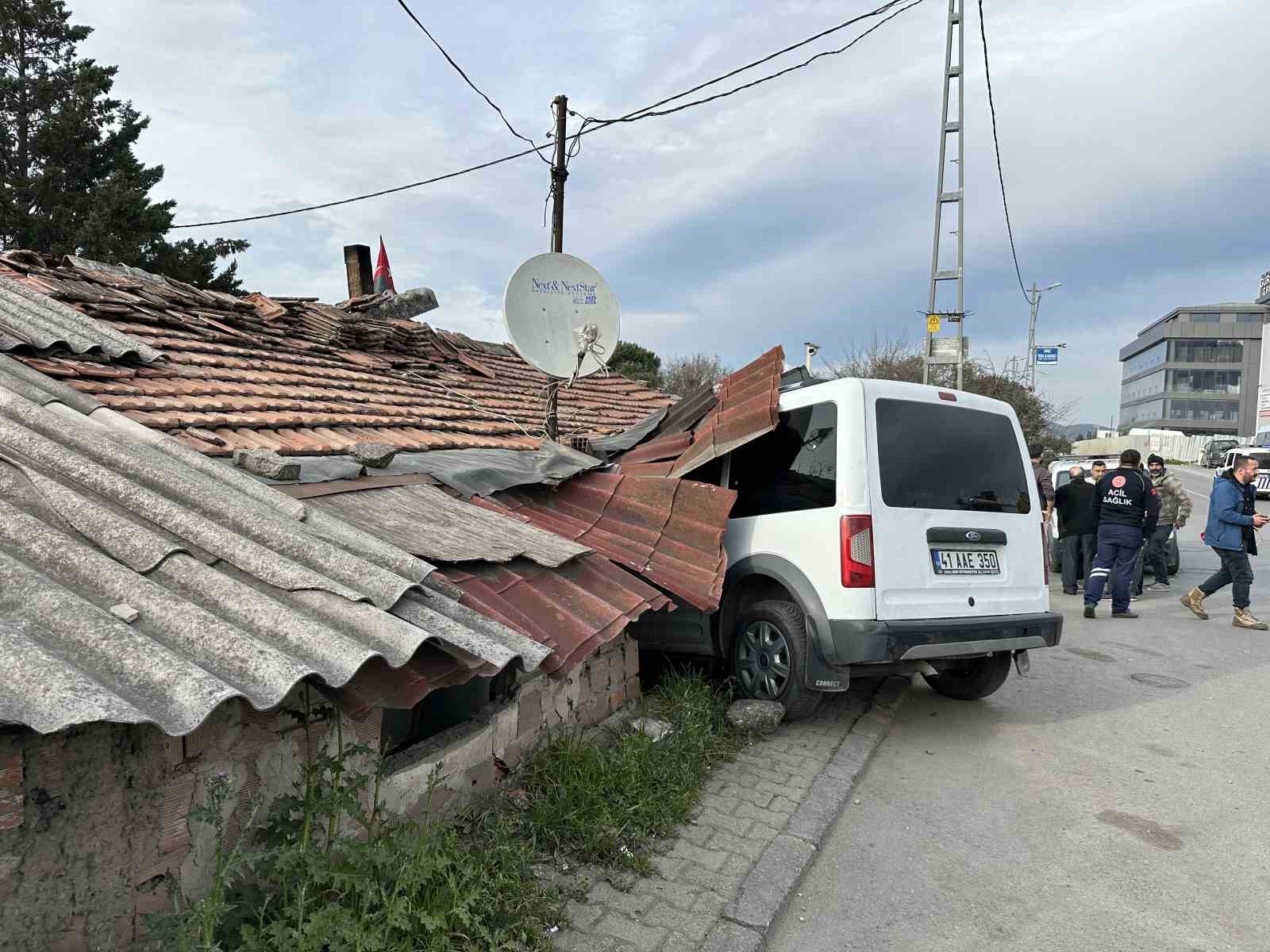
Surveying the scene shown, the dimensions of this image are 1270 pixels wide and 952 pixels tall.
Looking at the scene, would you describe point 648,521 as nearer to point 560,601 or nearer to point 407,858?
point 560,601

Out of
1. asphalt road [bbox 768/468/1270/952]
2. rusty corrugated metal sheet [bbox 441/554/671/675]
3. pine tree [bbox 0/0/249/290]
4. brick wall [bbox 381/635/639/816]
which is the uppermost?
pine tree [bbox 0/0/249/290]

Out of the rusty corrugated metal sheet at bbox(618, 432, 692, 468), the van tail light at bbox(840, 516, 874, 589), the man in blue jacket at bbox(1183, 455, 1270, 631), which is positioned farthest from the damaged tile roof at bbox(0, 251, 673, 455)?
the man in blue jacket at bbox(1183, 455, 1270, 631)

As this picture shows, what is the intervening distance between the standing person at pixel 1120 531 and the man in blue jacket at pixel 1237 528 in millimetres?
655

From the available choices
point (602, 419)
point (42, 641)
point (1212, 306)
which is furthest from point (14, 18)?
point (1212, 306)

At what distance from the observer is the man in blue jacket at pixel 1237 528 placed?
334 inches

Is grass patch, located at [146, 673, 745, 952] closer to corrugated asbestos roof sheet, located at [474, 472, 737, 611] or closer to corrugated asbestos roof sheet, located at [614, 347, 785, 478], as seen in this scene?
corrugated asbestos roof sheet, located at [474, 472, 737, 611]

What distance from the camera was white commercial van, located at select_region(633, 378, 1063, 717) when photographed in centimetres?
473

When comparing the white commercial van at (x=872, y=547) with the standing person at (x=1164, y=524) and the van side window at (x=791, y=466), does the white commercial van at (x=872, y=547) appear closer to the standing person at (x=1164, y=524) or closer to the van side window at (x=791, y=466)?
the van side window at (x=791, y=466)

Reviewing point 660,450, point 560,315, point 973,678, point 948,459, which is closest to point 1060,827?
point 973,678

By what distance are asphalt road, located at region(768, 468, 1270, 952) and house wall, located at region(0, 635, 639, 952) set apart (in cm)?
206

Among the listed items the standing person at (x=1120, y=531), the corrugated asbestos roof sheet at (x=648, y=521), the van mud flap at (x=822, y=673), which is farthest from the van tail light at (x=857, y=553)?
the standing person at (x=1120, y=531)

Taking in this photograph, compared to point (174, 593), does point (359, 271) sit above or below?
→ above

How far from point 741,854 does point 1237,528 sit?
7.78 meters

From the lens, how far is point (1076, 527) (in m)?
10.6
